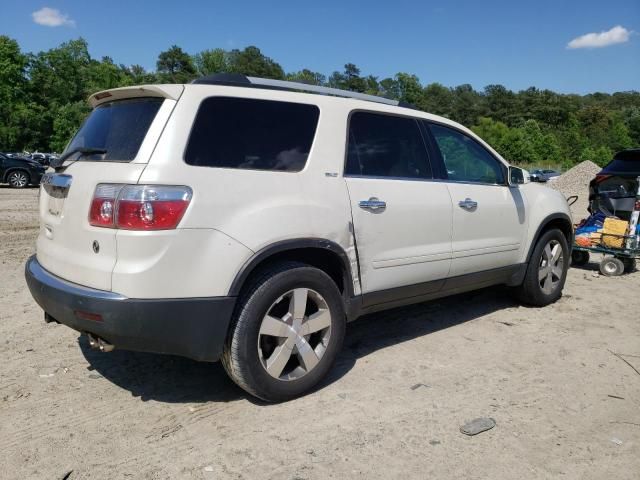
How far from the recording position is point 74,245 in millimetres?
3012

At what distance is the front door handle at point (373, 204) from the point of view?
140 inches

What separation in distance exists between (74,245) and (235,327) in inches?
41.0

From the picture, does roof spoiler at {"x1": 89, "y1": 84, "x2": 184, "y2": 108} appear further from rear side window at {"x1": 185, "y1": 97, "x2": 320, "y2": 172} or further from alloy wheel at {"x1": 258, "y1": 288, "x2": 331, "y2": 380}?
alloy wheel at {"x1": 258, "y1": 288, "x2": 331, "y2": 380}

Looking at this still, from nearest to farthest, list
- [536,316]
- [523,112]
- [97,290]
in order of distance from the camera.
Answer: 1. [97,290]
2. [536,316]
3. [523,112]

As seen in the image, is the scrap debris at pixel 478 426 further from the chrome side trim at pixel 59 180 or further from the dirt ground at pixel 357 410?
the chrome side trim at pixel 59 180

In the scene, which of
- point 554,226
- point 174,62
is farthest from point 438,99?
point 554,226

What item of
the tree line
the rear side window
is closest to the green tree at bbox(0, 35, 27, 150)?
the tree line

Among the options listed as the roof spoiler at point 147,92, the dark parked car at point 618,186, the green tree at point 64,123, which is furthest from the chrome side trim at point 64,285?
the green tree at point 64,123

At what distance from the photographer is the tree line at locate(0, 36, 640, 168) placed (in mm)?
60781

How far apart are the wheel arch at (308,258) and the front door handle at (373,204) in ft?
1.19

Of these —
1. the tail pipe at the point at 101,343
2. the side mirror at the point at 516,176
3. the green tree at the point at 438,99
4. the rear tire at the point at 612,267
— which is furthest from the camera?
the green tree at the point at 438,99

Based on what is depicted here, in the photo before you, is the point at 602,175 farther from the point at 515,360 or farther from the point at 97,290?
the point at 97,290

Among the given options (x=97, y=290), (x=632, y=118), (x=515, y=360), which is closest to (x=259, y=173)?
(x=97, y=290)

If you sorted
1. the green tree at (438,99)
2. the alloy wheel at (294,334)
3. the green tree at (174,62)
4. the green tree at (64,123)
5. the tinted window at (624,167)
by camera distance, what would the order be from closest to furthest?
the alloy wheel at (294,334) → the tinted window at (624,167) → the green tree at (64,123) → the green tree at (174,62) → the green tree at (438,99)
